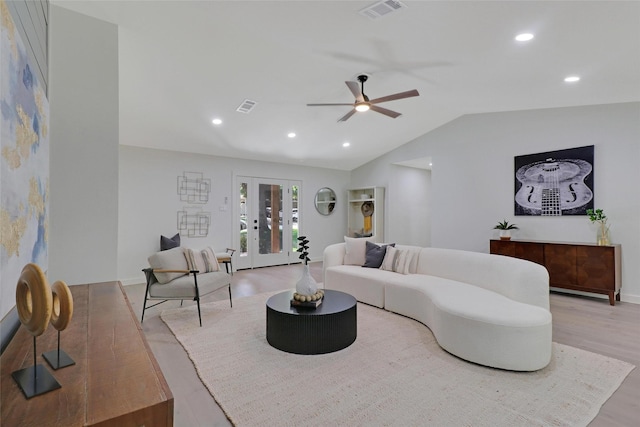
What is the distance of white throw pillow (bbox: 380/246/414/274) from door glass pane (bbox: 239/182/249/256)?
3530 mm

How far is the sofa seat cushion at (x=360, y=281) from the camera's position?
13.1 feet

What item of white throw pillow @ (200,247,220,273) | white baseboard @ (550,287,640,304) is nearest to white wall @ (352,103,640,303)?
white baseboard @ (550,287,640,304)

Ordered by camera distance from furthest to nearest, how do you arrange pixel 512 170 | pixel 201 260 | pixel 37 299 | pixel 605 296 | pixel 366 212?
pixel 366 212
pixel 512 170
pixel 605 296
pixel 201 260
pixel 37 299

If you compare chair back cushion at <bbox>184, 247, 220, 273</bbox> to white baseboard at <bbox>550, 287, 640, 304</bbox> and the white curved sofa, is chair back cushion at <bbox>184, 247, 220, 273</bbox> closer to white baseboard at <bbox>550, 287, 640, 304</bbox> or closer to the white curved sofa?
the white curved sofa

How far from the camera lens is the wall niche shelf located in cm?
770

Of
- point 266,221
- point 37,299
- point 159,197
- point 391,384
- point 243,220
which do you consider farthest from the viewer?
point 266,221

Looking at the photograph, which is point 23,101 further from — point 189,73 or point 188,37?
point 189,73

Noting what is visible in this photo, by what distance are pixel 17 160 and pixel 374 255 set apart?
3975 millimetres

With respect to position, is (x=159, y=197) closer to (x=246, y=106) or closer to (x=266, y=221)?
(x=266, y=221)

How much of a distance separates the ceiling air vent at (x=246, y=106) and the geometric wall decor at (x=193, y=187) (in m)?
2.10

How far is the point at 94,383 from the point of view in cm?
93

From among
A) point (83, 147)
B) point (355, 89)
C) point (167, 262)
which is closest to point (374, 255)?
point (355, 89)

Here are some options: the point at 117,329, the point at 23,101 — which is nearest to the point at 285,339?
the point at 117,329

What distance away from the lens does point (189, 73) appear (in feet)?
11.9
